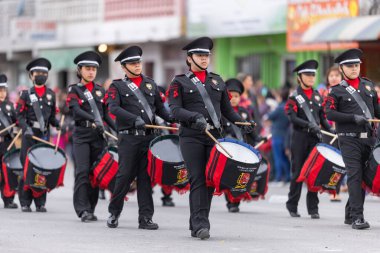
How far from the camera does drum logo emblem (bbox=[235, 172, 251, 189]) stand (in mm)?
12734

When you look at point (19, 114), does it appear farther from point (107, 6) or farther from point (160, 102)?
point (107, 6)

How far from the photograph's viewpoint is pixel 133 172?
1428cm

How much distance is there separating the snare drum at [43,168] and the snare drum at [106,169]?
0.95 meters

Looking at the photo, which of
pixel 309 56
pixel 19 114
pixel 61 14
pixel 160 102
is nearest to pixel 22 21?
pixel 61 14

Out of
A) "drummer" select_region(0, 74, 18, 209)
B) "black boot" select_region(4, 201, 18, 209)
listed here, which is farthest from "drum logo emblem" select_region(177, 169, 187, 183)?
"drummer" select_region(0, 74, 18, 209)

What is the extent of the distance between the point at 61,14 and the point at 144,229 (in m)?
30.3

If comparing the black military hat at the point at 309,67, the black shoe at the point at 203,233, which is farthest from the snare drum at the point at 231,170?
the black military hat at the point at 309,67

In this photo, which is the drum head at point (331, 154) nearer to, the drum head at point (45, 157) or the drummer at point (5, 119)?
the drum head at point (45, 157)

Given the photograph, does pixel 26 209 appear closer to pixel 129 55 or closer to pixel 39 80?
pixel 39 80

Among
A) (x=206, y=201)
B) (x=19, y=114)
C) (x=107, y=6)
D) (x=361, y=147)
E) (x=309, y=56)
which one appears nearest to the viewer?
(x=206, y=201)

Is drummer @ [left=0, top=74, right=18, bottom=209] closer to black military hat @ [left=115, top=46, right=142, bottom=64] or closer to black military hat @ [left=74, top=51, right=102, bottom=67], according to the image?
black military hat @ [left=74, top=51, right=102, bottom=67]

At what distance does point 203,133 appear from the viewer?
43.0 feet

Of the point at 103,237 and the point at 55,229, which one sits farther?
the point at 55,229

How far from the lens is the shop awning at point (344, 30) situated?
23406 mm
